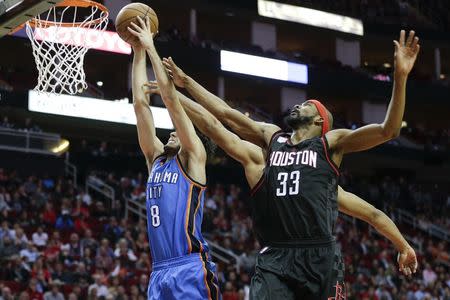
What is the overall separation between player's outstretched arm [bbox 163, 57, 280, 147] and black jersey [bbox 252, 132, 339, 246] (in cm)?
32

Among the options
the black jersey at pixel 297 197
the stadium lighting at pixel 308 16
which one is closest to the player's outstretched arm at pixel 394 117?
the black jersey at pixel 297 197

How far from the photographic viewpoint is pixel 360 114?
34.0 meters

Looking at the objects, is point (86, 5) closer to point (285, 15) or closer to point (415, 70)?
point (285, 15)

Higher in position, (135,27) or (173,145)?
(135,27)

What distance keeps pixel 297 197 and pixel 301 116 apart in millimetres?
572

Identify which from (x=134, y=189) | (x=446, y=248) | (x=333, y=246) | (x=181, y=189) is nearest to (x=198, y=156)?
(x=181, y=189)

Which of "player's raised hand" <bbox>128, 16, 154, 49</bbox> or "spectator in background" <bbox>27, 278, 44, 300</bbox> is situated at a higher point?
"player's raised hand" <bbox>128, 16, 154, 49</bbox>

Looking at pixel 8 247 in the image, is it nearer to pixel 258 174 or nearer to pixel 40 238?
pixel 40 238

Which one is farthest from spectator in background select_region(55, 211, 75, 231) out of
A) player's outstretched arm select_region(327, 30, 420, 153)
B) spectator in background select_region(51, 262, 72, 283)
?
player's outstretched arm select_region(327, 30, 420, 153)

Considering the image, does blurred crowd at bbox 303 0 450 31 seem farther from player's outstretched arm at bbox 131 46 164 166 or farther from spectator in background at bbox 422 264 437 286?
player's outstretched arm at bbox 131 46 164 166

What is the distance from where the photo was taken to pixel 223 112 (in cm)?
587

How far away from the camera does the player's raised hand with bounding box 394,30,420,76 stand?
16.5ft

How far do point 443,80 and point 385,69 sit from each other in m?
2.48

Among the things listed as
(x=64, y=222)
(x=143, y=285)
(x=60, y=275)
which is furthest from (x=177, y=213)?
(x=64, y=222)
